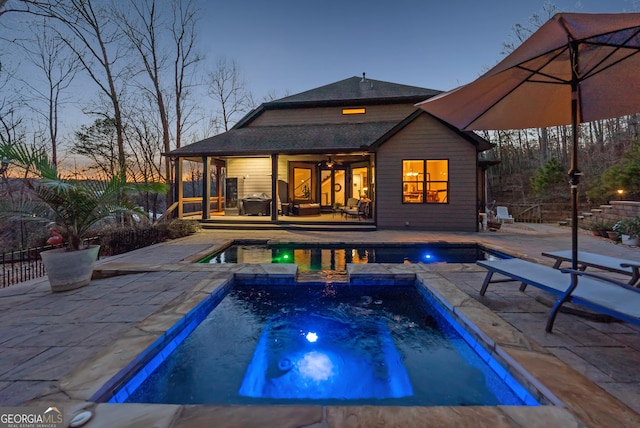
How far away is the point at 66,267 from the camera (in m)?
4.04

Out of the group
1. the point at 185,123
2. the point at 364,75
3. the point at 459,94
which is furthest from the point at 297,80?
the point at 459,94

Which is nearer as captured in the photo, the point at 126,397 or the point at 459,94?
the point at 126,397

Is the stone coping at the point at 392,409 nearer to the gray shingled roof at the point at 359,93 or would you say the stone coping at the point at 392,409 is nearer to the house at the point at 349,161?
the house at the point at 349,161

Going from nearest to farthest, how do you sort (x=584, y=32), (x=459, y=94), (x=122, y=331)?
(x=584, y=32) → (x=122, y=331) → (x=459, y=94)

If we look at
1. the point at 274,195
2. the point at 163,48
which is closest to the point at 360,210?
the point at 274,195

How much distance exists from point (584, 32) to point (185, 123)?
62.7 ft

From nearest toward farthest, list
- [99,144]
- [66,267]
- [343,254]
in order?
1. [66,267]
2. [343,254]
3. [99,144]

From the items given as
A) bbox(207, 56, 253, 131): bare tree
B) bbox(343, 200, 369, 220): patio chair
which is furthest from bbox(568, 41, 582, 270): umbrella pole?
bbox(207, 56, 253, 131): bare tree

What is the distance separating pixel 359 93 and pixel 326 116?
6.86ft

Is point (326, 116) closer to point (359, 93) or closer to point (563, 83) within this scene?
point (359, 93)

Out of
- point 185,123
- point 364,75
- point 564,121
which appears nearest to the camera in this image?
point 564,121

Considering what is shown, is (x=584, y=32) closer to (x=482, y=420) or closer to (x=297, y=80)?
(x=482, y=420)

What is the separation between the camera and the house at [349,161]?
413 inches

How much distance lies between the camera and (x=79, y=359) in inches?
89.9
